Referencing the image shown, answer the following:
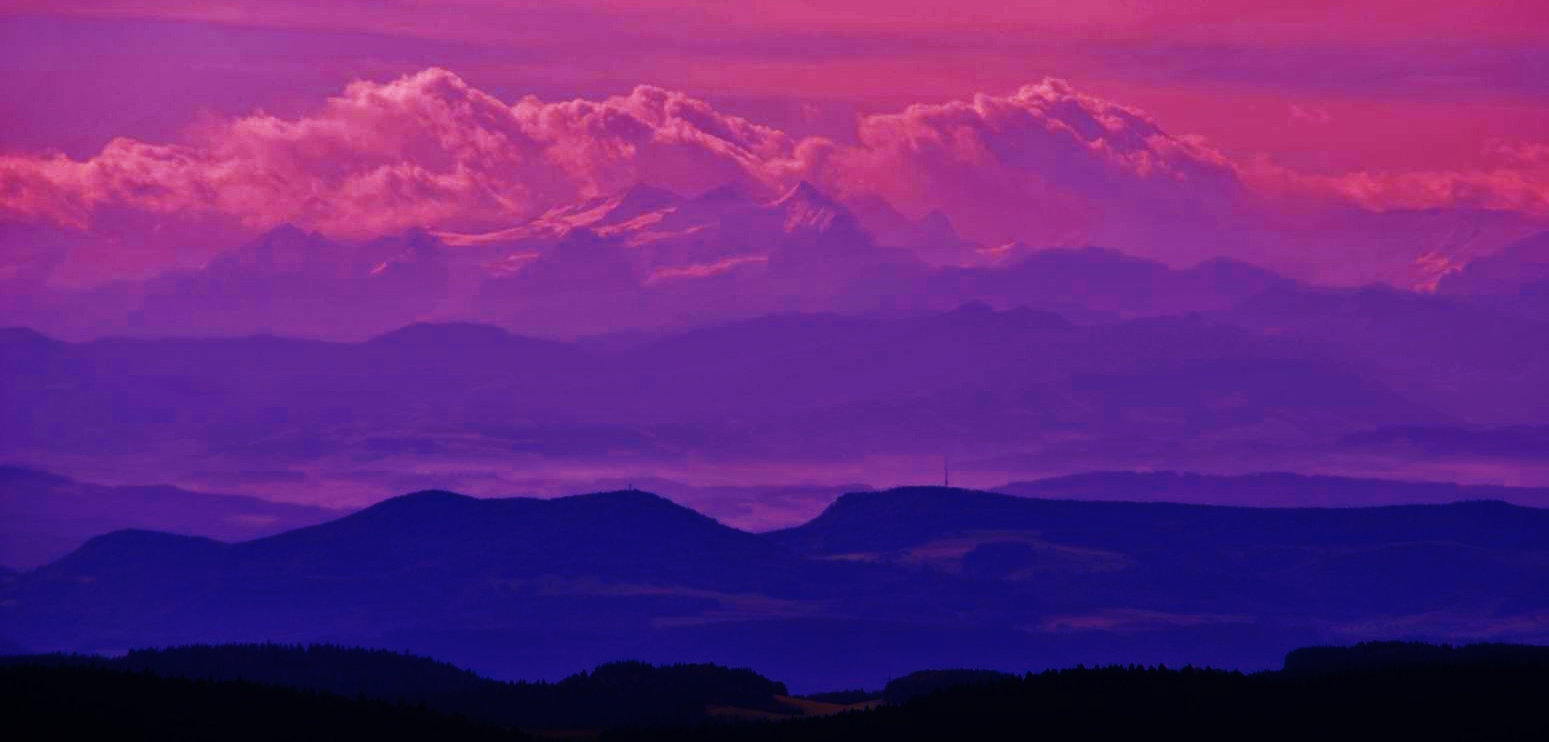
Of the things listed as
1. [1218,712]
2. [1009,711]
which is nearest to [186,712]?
[1009,711]

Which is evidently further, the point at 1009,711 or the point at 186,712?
the point at 1009,711

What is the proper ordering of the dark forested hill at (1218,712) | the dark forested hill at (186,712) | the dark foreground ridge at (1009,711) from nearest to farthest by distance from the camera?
the dark forested hill at (186,712), the dark foreground ridge at (1009,711), the dark forested hill at (1218,712)

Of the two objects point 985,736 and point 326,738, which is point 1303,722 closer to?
point 985,736

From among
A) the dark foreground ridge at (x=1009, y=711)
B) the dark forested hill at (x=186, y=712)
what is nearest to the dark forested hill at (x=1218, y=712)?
the dark foreground ridge at (x=1009, y=711)

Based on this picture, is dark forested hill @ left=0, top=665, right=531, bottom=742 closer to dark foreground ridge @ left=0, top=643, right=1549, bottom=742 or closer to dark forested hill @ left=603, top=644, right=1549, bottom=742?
dark foreground ridge @ left=0, top=643, right=1549, bottom=742

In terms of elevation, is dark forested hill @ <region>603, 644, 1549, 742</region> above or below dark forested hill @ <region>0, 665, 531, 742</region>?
above

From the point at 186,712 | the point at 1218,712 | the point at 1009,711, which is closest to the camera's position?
the point at 186,712

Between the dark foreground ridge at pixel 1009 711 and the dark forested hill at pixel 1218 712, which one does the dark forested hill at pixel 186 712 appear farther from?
the dark forested hill at pixel 1218 712

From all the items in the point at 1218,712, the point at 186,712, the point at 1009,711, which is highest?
the point at 1009,711

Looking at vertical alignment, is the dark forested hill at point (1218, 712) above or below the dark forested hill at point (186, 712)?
above

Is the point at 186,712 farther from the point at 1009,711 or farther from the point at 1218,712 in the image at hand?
the point at 1218,712

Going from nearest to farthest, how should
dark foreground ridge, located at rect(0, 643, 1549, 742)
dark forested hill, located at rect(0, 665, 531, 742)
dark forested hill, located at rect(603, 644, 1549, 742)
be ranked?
dark forested hill, located at rect(0, 665, 531, 742)
dark foreground ridge, located at rect(0, 643, 1549, 742)
dark forested hill, located at rect(603, 644, 1549, 742)

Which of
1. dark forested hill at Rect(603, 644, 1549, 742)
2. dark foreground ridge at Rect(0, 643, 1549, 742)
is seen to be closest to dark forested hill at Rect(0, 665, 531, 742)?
dark foreground ridge at Rect(0, 643, 1549, 742)

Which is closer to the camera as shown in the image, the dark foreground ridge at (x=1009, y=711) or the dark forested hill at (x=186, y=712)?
the dark forested hill at (x=186, y=712)
